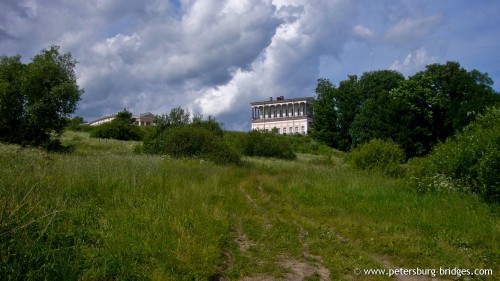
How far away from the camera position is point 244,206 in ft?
36.4

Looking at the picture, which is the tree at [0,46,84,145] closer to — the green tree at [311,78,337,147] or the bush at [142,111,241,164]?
the bush at [142,111,241,164]

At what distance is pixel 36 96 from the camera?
98.5ft

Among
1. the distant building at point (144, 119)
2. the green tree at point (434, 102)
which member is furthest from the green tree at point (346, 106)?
the distant building at point (144, 119)

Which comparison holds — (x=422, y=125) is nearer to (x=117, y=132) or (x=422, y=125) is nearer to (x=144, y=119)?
(x=117, y=132)

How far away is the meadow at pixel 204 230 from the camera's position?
5.71 m

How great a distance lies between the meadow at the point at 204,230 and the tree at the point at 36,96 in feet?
66.9

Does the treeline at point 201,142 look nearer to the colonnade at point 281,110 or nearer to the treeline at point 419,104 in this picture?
the treeline at point 419,104

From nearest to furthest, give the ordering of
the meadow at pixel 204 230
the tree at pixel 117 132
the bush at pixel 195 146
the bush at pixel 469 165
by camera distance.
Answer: the meadow at pixel 204 230, the bush at pixel 469 165, the bush at pixel 195 146, the tree at pixel 117 132

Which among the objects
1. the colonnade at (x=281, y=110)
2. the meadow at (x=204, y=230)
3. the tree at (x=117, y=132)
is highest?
the colonnade at (x=281, y=110)

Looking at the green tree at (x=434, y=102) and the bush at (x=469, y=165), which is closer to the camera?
the bush at (x=469, y=165)

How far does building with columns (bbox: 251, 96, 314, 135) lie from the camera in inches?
4732

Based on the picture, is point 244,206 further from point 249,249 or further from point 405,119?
point 405,119

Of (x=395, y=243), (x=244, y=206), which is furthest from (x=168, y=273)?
(x=244, y=206)

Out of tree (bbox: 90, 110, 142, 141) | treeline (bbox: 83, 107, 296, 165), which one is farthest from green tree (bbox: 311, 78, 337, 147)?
tree (bbox: 90, 110, 142, 141)
